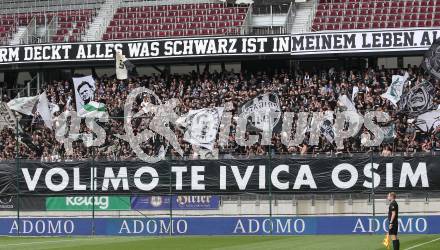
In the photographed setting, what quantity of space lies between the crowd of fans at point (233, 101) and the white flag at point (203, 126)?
0.55 metres

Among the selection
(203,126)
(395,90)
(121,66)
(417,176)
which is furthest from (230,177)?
(121,66)

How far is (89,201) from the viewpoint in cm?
3762

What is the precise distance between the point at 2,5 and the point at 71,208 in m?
23.4

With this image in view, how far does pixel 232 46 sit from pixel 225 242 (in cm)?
1582

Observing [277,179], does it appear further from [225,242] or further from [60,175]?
[60,175]

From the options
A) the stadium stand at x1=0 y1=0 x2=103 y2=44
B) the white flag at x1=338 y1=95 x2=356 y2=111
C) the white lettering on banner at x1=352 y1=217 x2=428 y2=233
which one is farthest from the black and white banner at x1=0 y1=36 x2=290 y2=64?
the white lettering on banner at x1=352 y1=217 x2=428 y2=233

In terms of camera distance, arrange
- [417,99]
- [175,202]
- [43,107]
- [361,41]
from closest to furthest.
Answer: [175,202], [417,99], [361,41], [43,107]

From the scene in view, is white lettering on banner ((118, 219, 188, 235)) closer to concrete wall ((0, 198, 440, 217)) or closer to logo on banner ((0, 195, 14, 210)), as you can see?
concrete wall ((0, 198, 440, 217))

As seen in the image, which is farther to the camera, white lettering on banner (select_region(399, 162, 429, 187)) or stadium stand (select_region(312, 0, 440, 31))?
stadium stand (select_region(312, 0, 440, 31))

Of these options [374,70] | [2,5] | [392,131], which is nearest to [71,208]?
[392,131]

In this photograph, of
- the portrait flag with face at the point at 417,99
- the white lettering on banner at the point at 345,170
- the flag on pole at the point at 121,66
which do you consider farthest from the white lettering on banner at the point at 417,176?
the flag on pole at the point at 121,66

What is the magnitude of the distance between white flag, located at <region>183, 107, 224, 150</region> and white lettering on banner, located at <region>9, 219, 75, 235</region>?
5.80 metres

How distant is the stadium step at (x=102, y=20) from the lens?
5259cm

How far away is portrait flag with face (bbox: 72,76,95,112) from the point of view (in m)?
47.3
